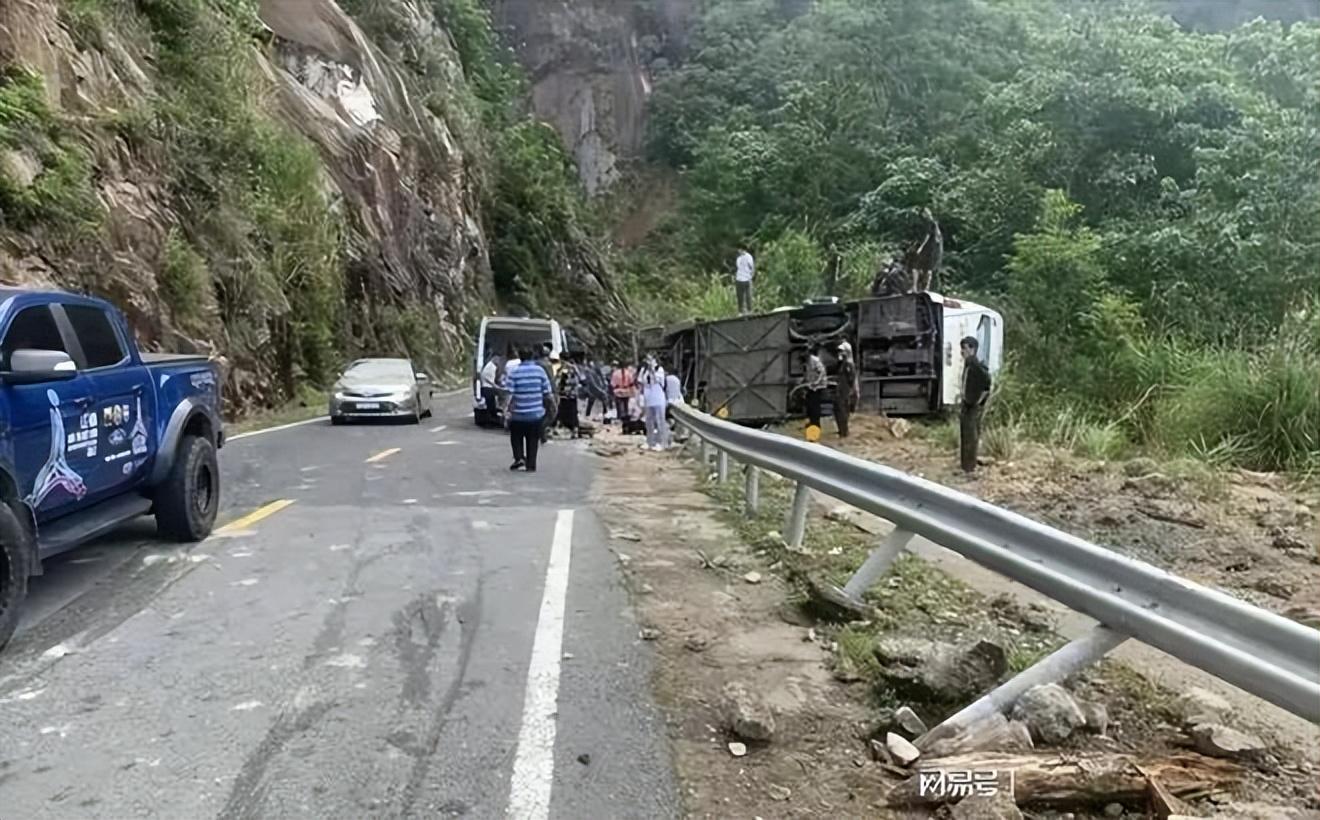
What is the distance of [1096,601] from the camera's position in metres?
4.02

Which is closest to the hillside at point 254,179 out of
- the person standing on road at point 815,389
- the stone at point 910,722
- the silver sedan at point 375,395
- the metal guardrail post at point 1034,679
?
the silver sedan at point 375,395

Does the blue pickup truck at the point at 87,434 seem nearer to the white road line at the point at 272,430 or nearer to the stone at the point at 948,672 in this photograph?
the stone at the point at 948,672

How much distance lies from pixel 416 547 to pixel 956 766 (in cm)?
514

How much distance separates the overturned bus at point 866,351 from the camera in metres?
19.6

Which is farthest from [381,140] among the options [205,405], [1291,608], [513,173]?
[1291,608]

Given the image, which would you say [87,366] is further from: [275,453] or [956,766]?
[275,453]

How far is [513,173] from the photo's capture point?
193 feet

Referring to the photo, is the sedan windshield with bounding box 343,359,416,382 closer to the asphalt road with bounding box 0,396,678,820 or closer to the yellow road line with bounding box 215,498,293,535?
the yellow road line with bounding box 215,498,293,535

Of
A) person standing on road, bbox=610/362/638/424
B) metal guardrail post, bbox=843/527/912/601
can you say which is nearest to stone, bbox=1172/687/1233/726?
metal guardrail post, bbox=843/527/912/601

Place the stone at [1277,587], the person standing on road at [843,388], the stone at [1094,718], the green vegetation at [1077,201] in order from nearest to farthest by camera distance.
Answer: the stone at [1094,718]
the stone at [1277,587]
the green vegetation at [1077,201]
the person standing on road at [843,388]

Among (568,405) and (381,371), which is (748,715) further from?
(381,371)

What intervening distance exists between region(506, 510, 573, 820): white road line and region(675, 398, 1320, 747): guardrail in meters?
1.46

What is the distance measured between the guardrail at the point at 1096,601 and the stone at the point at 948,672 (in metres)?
0.23

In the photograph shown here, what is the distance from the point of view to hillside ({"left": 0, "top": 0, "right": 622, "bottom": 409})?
61.2 ft
